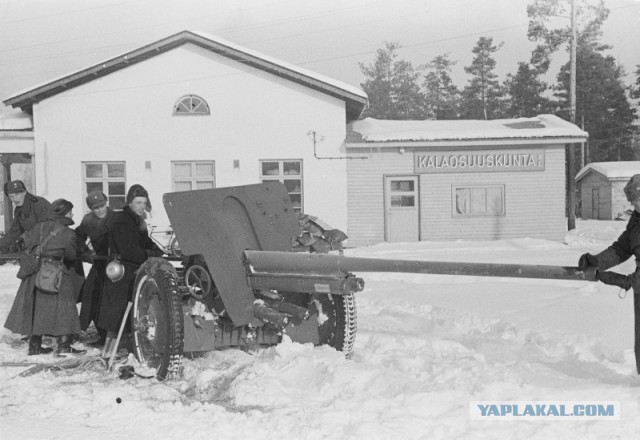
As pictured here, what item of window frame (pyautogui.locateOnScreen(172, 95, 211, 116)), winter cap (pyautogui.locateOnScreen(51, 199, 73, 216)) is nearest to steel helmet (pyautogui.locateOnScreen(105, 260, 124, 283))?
winter cap (pyautogui.locateOnScreen(51, 199, 73, 216))

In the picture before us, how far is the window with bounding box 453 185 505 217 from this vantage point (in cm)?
1970

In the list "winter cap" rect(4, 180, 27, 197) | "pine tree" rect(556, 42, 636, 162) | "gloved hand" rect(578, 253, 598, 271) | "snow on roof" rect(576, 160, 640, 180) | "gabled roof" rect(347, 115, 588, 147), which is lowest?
"gloved hand" rect(578, 253, 598, 271)

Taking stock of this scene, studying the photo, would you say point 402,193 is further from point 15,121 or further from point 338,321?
point 338,321

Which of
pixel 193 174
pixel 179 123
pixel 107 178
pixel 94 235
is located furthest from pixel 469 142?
pixel 94 235

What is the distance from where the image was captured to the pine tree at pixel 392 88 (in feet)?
196

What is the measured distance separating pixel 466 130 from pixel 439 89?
1691 inches

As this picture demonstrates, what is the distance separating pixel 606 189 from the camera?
119 feet

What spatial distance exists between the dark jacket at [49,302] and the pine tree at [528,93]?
45824 mm

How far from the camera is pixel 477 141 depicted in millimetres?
19094

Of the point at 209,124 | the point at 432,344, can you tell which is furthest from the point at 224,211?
the point at 209,124

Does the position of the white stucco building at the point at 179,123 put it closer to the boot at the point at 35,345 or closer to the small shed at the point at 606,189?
the boot at the point at 35,345

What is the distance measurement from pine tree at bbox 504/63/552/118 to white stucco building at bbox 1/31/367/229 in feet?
111

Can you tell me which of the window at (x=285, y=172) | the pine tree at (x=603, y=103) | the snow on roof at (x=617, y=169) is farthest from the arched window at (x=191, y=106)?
the pine tree at (x=603, y=103)

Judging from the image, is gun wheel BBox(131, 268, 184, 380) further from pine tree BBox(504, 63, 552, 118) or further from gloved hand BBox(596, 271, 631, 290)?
pine tree BBox(504, 63, 552, 118)
